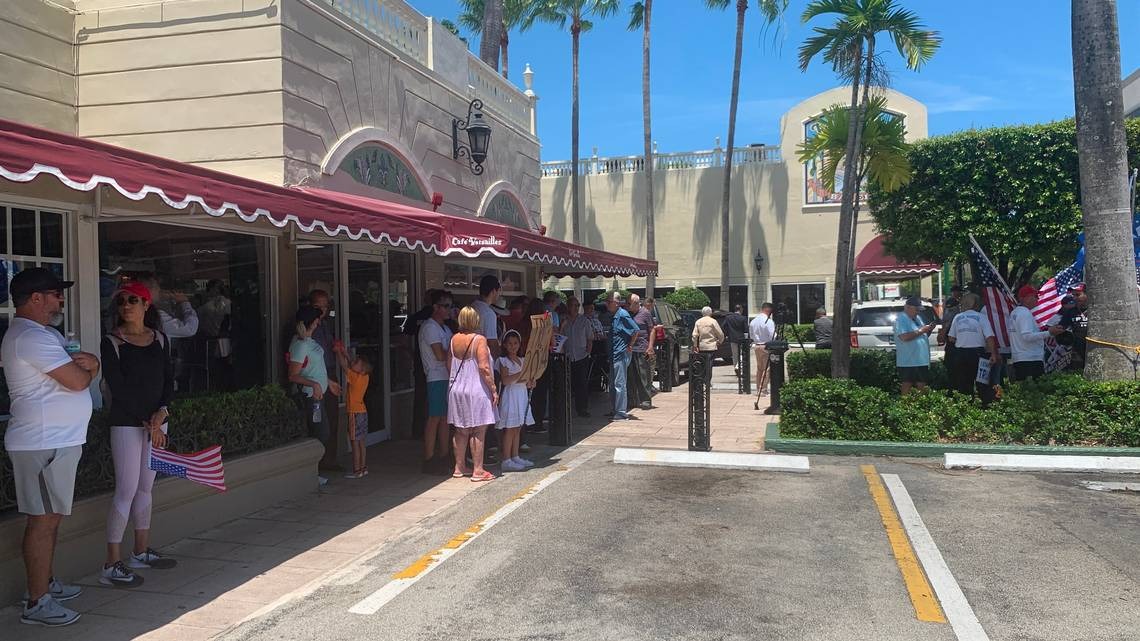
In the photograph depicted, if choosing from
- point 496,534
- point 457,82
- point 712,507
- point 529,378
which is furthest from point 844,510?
point 457,82

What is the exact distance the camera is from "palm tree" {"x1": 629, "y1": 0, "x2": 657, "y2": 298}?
1125 inches

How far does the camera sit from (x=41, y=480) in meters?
4.44

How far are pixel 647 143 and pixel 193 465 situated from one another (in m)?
24.7

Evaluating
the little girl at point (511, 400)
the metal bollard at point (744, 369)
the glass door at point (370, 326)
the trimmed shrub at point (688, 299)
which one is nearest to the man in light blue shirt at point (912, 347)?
the metal bollard at point (744, 369)

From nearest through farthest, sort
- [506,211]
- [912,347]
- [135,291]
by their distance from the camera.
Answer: [135,291], [912,347], [506,211]

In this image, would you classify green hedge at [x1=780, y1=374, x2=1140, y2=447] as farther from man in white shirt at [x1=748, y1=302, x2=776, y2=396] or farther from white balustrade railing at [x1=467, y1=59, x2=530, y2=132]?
white balustrade railing at [x1=467, y1=59, x2=530, y2=132]

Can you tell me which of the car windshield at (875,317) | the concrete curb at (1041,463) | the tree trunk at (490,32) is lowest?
the concrete curb at (1041,463)

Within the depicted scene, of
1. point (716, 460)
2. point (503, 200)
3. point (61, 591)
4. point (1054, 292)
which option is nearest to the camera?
point (61, 591)

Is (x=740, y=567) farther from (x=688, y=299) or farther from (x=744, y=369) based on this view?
(x=688, y=299)

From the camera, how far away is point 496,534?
6105 mm

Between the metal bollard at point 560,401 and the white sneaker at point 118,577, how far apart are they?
17.7ft

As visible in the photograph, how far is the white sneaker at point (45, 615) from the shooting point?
443cm

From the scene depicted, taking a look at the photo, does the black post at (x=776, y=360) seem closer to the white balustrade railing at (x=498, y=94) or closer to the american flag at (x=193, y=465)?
the white balustrade railing at (x=498, y=94)

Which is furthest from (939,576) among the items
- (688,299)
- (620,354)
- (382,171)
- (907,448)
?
(688,299)
